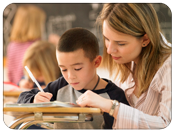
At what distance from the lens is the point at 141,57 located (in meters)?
1.15

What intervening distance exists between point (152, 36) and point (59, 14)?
2226mm

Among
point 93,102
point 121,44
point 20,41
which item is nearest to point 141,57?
point 121,44

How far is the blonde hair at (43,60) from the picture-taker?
5.14 feet

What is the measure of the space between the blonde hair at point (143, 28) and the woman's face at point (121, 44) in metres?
0.02

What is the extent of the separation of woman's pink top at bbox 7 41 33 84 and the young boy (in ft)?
3.65

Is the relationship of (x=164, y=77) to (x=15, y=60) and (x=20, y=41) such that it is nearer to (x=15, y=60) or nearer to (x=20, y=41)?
(x=20, y=41)

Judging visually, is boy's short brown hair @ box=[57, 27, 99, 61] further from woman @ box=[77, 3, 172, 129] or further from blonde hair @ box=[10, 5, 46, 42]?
blonde hair @ box=[10, 5, 46, 42]

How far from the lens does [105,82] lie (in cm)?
124

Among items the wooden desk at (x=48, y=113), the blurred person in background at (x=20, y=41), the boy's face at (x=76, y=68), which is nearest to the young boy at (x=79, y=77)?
the boy's face at (x=76, y=68)

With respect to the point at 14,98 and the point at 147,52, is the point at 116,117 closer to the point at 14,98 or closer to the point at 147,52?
the point at 147,52

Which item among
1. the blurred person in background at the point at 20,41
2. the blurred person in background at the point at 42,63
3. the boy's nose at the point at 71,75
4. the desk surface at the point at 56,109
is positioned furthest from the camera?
the blurred person in background at the point at 20,41

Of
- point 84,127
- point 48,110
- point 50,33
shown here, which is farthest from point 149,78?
point 50,33

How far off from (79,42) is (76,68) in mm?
135

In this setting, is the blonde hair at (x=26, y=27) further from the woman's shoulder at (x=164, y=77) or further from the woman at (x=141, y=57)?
the woman's shoulder at (x=164, y=77)
